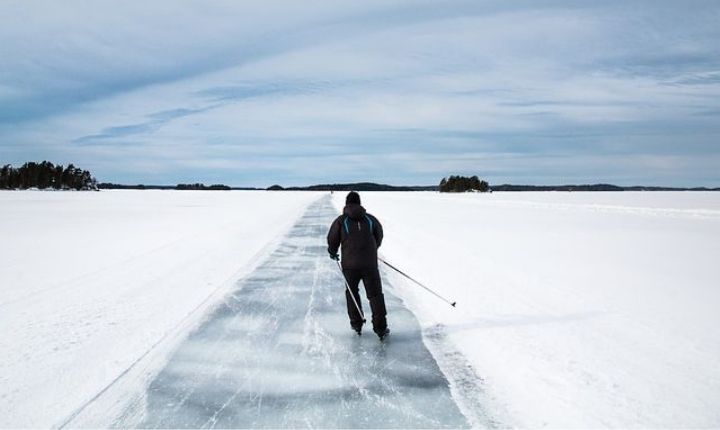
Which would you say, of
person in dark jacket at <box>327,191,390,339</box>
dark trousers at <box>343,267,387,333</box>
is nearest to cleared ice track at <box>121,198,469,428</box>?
dark trousers at <box>343,267,387,333</box>

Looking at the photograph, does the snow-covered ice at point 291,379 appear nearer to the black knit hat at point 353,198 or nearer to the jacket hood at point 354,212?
the jacket hood at point 354,212

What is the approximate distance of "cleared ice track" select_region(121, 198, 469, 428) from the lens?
438 cm

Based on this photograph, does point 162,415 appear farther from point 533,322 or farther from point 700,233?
point 700,233

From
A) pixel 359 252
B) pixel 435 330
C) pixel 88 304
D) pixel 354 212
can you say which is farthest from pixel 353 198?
pixel 88 304

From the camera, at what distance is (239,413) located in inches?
175

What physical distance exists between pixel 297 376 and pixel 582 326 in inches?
161

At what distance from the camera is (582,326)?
23.9ft

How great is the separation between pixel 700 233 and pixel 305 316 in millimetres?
18739

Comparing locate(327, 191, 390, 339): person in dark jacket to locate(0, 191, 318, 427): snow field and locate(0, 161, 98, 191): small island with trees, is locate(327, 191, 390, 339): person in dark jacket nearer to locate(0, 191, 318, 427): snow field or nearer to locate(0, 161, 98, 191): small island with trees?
locate(0, 191, 318, 427): snow field

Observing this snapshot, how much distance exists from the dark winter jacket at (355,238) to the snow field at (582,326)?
143 centimetres

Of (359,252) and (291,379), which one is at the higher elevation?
(359,252)

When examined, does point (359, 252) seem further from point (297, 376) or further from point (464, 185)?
point (464, 185)

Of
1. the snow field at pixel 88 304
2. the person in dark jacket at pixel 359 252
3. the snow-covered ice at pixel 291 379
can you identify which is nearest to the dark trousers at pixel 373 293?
the person in dark jacket at pixel 359 252

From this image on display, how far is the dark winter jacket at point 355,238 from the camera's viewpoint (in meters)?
6.56
